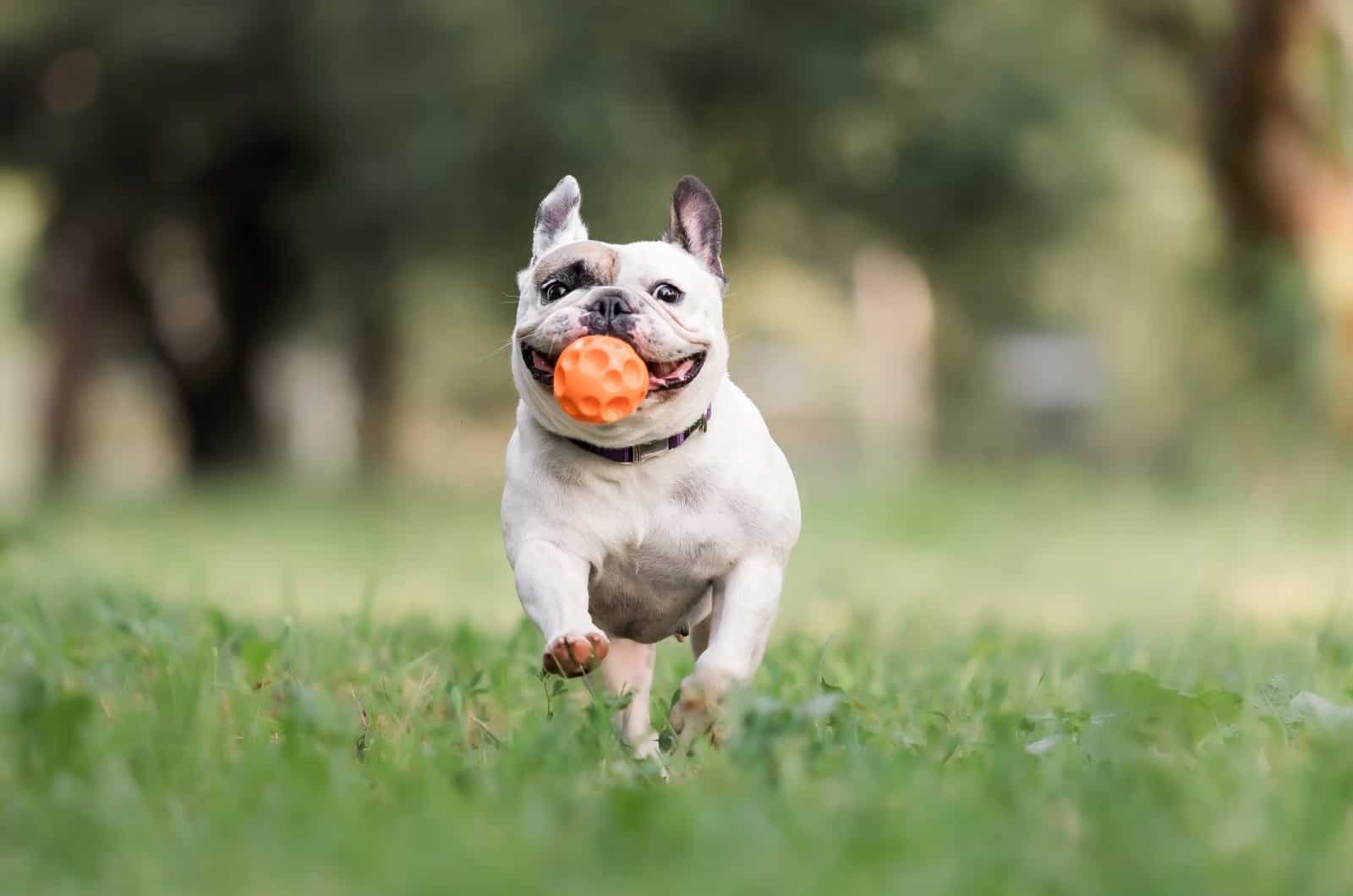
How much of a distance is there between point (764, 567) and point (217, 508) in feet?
37.6

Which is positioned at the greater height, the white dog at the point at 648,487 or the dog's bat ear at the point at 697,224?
the dog's bat ear at the point at 697,224

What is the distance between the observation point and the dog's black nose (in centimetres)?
309

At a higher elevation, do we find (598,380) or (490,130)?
(598,380)

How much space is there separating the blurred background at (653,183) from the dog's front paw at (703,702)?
843 cm

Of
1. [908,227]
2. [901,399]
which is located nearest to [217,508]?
[908,227]

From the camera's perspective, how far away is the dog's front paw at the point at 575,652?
2.86 meters

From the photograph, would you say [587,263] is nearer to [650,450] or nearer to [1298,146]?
[650,450]

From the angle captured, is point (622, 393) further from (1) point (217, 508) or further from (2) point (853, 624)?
(1) point (217, 508)

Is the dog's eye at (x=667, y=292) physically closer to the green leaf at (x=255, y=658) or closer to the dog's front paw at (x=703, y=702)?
the dog's front paw at (x=703, y=702)

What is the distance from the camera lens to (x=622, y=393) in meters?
2.99

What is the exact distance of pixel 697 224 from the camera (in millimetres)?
3461

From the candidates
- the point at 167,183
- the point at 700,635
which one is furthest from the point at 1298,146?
the point at 167,183

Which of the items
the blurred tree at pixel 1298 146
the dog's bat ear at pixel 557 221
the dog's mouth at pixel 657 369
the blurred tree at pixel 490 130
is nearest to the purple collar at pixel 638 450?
the dog's mouth at pixel 657 369

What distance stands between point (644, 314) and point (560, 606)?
57 centimetres
